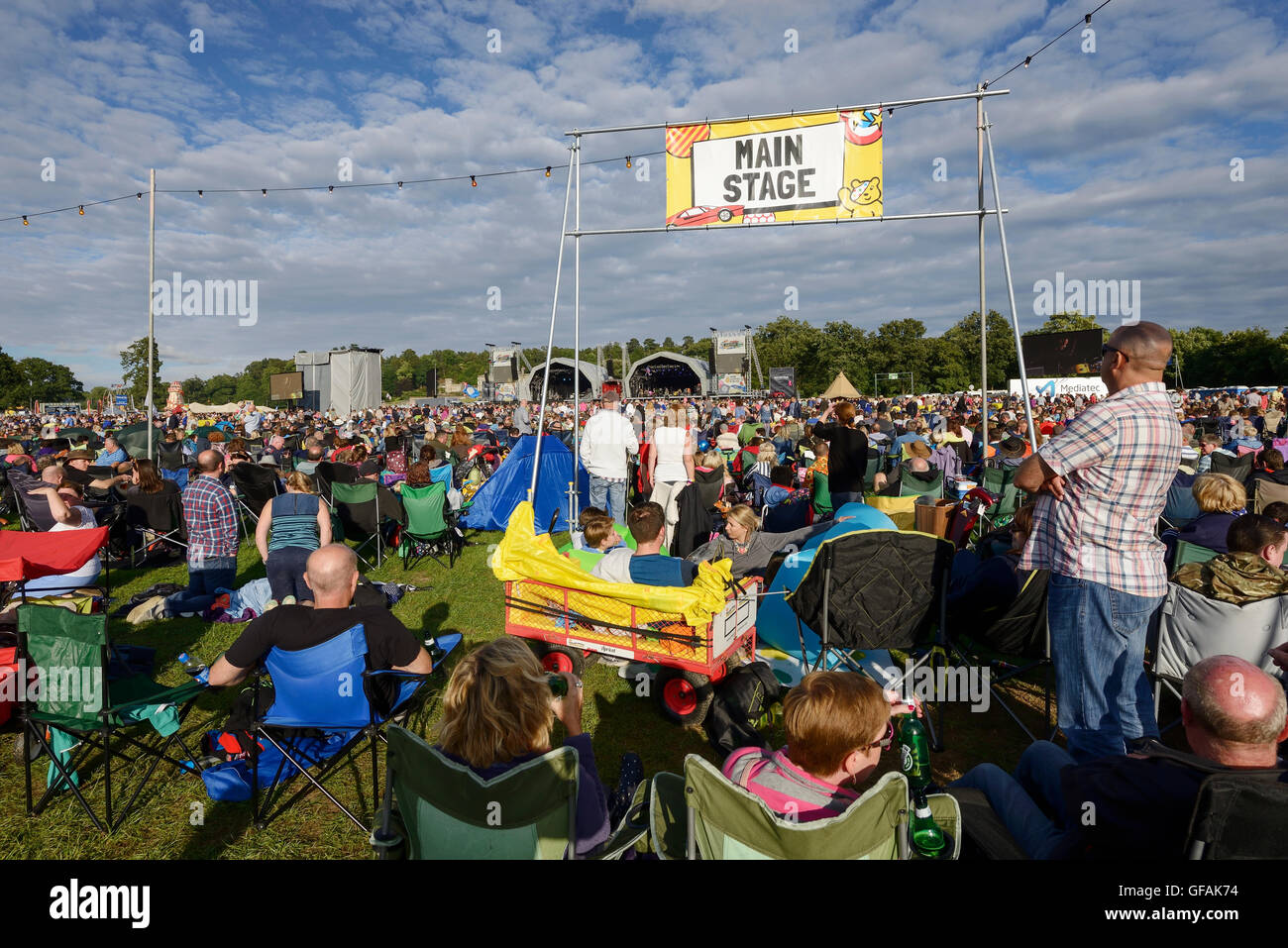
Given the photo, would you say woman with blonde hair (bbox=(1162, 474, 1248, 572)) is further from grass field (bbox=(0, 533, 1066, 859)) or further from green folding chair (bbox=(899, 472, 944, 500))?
green folding chair (bbox=(899, 472, 944, 500))

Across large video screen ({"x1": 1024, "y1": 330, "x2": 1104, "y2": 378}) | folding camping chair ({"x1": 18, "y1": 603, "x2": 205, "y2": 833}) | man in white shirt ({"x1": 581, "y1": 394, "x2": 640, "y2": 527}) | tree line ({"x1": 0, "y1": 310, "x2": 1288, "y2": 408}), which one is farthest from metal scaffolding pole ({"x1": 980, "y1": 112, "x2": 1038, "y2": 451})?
tree line ({"x1": 0, "y1": 310, "x2": 1288, "y2": 408})

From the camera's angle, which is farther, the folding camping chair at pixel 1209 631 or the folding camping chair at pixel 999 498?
the folding camping chair at pixel 999 498

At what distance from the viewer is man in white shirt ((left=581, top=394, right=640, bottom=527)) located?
26.5 feet

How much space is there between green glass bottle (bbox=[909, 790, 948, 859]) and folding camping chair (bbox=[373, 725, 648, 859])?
0.89m

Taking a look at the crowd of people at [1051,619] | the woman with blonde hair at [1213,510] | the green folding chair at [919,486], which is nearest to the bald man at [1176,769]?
the crowd of people at [1051,619]

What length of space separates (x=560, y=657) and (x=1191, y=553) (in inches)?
174

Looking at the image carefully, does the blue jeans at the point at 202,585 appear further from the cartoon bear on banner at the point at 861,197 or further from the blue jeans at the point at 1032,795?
the cartoon bear on banner at the point at 861,197

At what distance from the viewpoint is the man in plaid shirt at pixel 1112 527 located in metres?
2.91

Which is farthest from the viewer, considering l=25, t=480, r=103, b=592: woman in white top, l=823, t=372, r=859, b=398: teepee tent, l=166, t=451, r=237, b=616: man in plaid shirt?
l=823, t=372, r=859, b=398: teepee tent

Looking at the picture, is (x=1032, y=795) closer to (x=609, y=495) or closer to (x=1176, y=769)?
(x=1176, y=769)

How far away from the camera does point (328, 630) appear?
133 inches

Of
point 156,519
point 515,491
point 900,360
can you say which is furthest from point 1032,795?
point 900,360

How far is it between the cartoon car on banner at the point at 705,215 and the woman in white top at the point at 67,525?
21.1 feet
